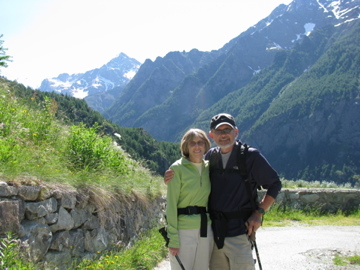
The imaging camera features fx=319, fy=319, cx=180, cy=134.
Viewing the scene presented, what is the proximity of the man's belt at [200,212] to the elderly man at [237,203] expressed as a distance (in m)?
0.11

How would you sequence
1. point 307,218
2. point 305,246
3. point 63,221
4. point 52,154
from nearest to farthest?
point 63,221 → point 52,154 → point 305,246 → point 307,218

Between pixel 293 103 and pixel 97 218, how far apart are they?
17573 centimetres

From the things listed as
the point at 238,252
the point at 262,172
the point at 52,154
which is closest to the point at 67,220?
the point at 52,154

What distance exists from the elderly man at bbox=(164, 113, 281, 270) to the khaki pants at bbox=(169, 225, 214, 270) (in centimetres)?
14

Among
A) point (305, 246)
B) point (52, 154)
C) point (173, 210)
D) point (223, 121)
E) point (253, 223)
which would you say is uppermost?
point (223, 121)

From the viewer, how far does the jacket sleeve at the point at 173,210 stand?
10.6 ft

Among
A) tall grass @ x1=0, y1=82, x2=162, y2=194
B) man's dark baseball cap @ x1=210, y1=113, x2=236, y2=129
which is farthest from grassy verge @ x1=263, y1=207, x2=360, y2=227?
man's dark baseball cap @ x1=210, y1=113, x2=236, y2=129

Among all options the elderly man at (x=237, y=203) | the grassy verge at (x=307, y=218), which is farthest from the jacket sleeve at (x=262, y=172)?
the grassy verge at (x=307, y=218)

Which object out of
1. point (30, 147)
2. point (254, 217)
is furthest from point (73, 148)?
point (254, 217)

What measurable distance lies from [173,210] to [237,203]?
66 centimetres

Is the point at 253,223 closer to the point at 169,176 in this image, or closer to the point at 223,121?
the point at 169,176

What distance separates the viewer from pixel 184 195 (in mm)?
3334

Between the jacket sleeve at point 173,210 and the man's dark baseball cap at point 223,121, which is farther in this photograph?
the man's dark baseball cap at point 223,121

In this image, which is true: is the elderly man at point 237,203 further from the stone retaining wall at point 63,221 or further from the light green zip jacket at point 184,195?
the stone retaining wall at point 63,221
